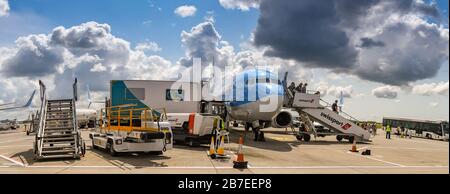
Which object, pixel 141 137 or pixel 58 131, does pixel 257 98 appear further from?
pixel 58 131

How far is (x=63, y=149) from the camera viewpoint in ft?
49.4

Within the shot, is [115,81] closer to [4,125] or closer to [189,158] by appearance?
[189,158]

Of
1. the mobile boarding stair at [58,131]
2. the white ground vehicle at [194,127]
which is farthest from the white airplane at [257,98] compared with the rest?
the mobile boarding stair at [58,131]

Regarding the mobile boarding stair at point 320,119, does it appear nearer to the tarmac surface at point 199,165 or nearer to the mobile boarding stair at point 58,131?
the tarmac surface at point 199,165

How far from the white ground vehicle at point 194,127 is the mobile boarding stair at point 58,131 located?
5513mm

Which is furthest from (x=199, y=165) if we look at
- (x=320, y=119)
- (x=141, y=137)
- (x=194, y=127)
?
(x=320, y=119)

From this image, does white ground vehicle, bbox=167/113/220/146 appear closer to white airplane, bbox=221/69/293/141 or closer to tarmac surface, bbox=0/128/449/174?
tarmac surface, bbox=0/128/449/174

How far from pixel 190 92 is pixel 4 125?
47747mm

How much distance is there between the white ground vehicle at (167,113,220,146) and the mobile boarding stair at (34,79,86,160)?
5513 mm

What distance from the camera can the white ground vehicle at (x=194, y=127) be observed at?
19016 mm

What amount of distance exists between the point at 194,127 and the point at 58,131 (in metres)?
6.36

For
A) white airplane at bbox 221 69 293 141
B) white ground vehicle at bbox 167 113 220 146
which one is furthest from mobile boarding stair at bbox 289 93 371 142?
white ground vehicle at bbox 167 113 220 146
